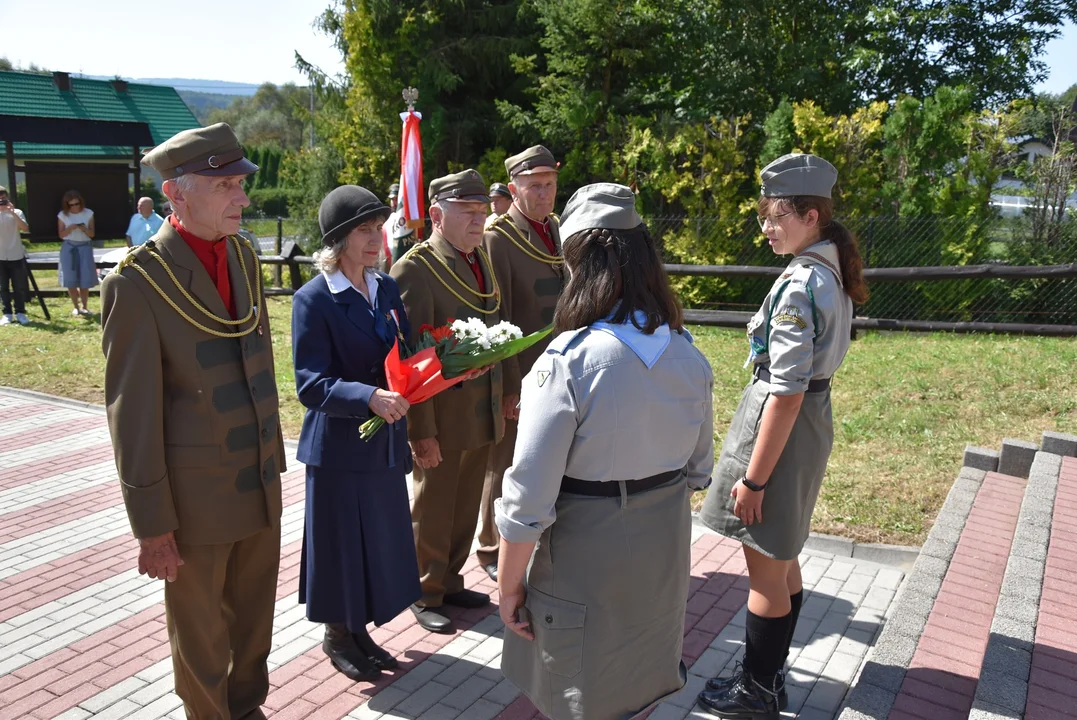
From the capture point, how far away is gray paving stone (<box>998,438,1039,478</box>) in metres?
5.87

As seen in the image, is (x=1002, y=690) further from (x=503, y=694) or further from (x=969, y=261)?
(x=969, y=261)

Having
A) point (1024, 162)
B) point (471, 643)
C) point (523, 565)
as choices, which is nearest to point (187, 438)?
point (523, 565)

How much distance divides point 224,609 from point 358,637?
2.54 ft

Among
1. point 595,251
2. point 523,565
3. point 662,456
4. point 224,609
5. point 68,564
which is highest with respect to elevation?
point 595,251

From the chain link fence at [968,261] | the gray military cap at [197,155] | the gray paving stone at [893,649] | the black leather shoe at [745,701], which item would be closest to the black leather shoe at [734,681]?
the black leather shoe at [745,701]

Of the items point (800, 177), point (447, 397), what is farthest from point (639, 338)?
point (447, 397)

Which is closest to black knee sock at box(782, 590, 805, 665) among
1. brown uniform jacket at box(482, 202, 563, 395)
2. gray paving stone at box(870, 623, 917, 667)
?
gray paving stone at box(870, 623, 917, 667)

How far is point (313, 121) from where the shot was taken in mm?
20375

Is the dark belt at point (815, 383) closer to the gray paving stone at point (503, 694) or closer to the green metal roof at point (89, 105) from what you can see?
the gray paving stone at point (503, 694)

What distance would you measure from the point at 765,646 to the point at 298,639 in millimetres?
2197

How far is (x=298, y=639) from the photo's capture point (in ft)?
13.5

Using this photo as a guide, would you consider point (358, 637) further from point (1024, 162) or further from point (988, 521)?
point (1024, 162)

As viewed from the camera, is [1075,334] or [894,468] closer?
[894,468]

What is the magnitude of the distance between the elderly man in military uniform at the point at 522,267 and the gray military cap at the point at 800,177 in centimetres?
188
